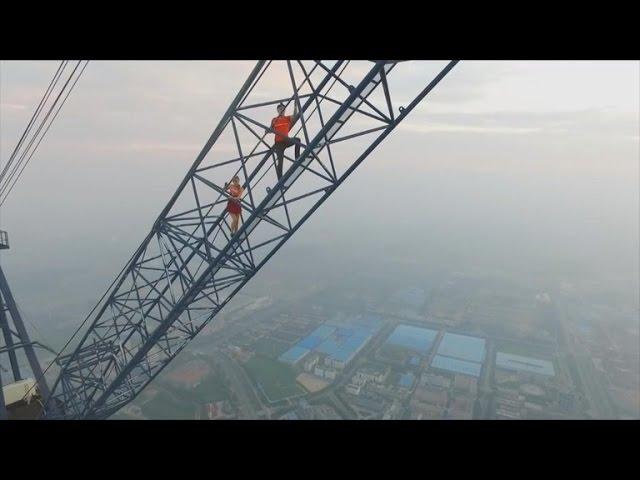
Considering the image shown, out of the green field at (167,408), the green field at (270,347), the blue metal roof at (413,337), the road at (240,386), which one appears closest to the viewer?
the green field at (167,408)

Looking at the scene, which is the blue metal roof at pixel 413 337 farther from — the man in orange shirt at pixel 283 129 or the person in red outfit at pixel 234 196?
the man in orange shirt at pixel 283 129

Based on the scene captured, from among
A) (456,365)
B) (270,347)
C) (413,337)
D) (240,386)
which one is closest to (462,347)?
(456,365)

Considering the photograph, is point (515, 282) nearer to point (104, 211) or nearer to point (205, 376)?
point (205, 376)

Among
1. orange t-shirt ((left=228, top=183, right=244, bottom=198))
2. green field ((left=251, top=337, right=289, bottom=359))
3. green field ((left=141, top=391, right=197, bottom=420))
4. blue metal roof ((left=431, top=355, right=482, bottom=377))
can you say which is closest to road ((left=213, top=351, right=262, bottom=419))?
green field ((left=251, top=337, right=289, bottom=359))

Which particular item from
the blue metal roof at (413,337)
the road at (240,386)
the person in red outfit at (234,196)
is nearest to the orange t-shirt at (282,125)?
the person in red outfit at (234,196)

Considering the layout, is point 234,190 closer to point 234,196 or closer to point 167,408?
point 234,196
